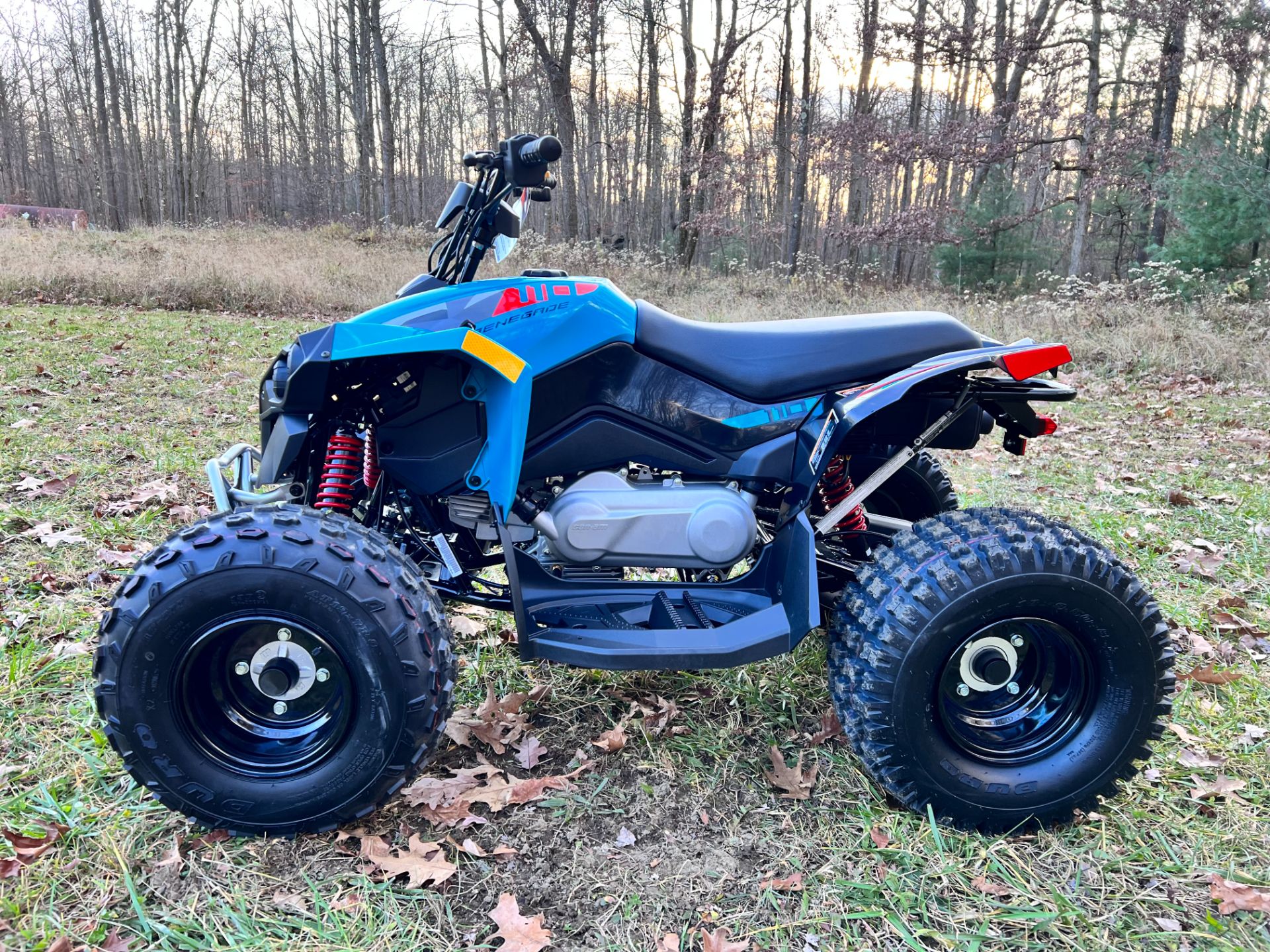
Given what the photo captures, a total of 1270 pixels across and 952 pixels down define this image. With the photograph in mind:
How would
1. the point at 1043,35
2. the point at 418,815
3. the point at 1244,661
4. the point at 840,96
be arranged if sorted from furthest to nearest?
the point at 840,96 < the point at 1043,35 < the point at 1244,661 < the point at 418,815

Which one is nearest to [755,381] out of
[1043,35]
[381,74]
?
[1043,35]

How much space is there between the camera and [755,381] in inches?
92.5

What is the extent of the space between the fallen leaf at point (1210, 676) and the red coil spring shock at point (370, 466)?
9.72 ft

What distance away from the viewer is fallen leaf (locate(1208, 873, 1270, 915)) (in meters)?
1.96

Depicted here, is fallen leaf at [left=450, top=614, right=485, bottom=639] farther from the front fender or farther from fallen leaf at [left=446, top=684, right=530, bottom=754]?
the front fender

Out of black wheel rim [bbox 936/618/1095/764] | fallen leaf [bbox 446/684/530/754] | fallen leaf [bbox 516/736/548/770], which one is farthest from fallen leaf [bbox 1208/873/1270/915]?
fallen leaf [bbox 446/684/530/754]

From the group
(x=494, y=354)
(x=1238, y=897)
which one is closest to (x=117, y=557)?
(x=494, y=354)

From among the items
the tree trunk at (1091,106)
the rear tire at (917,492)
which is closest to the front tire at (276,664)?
the rear tire at (917,492)

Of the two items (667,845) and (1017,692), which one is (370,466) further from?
(1017,692)

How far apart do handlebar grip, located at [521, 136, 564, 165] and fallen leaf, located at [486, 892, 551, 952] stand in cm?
193

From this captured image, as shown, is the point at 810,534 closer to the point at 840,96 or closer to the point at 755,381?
the point at 755,381

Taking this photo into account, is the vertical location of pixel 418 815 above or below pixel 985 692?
below

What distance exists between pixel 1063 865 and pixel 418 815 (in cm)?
175

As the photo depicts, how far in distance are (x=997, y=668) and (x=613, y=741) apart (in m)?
1.18
